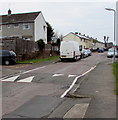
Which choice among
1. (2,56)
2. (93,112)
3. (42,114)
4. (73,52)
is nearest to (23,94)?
(42,114)

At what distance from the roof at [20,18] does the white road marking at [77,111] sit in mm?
34580

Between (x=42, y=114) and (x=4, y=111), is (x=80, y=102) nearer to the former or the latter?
(x=42, y=114)

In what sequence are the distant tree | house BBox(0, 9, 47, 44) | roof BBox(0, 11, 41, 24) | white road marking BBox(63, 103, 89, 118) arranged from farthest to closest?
roof BBox(0, 11, 41, 24), house BBox(0, 9, 47, 44), the distant tree, white road marking BBox(63, 103, 89, 118)

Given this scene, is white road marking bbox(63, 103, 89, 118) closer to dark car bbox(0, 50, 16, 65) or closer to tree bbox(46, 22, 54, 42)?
dark car bbox(0, 50, 16, 65)

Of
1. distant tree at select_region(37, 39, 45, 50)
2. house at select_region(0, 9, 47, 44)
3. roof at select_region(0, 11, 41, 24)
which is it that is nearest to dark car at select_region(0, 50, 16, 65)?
distant tree at select_region(37, 39, 45, 50)

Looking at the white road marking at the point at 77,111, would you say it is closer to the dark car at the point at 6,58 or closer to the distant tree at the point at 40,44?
the dark car at the point at 6,58

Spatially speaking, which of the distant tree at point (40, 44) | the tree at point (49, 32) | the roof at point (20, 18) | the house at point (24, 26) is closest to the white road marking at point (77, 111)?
the distant tree at point (40, 44)

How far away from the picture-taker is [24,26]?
40.2 meters

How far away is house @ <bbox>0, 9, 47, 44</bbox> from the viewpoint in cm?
3966

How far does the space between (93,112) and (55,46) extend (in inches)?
1377

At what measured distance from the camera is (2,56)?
2019cm

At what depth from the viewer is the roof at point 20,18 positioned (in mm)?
39844

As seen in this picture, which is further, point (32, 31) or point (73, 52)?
point (32, 31)

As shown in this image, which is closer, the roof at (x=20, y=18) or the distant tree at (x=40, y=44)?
the distant tree at (x=40, y=44)
